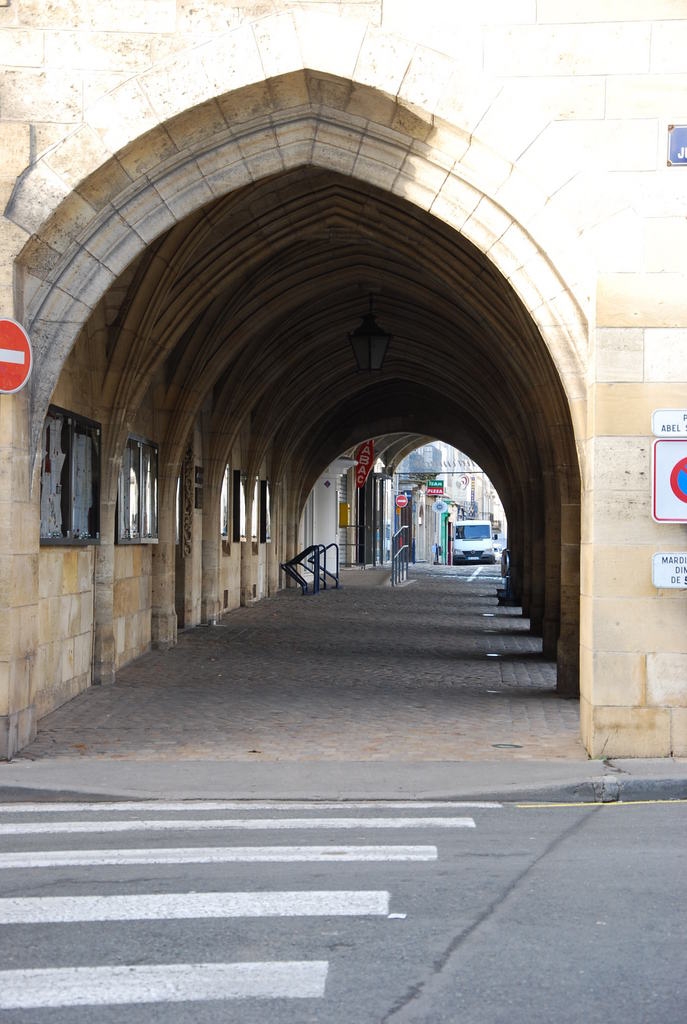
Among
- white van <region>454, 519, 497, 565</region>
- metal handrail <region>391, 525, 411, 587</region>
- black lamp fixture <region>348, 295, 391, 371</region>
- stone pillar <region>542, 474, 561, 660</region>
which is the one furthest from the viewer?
white van <region>454, 519, 497, 565</region>

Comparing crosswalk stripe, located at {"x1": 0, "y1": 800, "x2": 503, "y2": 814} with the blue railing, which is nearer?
crosswalk stripe, located at {"x1": 0, "y1": 800, "x2": 503, "y2": 814}

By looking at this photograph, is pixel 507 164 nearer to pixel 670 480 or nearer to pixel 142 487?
pixel 670 480

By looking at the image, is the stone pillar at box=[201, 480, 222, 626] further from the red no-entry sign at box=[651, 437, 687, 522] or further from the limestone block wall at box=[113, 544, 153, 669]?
the red no-entry sign at box=[651, 437, 687, 522]

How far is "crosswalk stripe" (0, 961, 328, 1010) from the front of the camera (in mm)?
3809

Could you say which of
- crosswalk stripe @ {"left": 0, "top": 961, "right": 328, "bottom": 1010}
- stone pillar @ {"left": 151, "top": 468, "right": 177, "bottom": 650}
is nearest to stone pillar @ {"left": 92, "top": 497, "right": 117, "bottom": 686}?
stone pillar @ {"left": 151, "top": 468, "right": 177, "bottom": 650}

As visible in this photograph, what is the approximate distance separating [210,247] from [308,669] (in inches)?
162

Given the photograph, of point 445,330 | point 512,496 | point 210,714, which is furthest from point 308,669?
point 512,496

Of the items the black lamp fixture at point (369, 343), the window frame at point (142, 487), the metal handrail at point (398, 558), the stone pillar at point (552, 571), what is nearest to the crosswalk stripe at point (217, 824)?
the window frame at point (142, 487)

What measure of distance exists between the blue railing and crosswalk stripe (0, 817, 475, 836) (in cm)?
2025

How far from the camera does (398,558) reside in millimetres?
32875

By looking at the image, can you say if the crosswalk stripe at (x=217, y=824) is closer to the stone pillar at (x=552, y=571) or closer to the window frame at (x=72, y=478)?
the window frame at (x=72, y=478)

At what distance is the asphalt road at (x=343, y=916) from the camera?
3.79m

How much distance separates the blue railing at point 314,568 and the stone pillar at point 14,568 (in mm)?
18456

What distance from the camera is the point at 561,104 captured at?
816 cm
